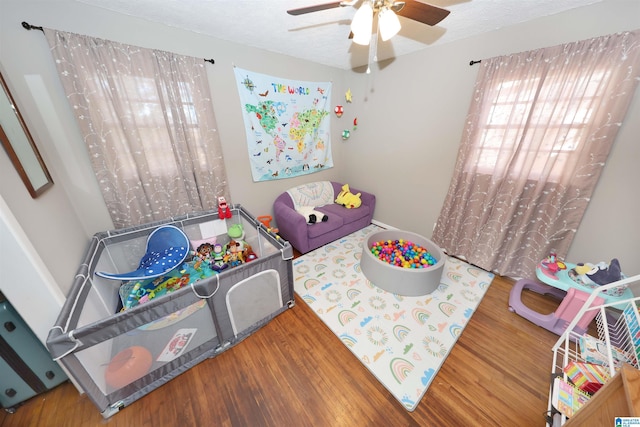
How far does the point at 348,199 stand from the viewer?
10.3 ft

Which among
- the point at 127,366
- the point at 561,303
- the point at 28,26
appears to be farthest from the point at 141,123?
the point at 561,303

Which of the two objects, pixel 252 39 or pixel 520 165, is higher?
pixel 252 39

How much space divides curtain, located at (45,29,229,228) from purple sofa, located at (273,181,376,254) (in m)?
0.90

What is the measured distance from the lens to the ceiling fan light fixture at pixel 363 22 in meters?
1.08

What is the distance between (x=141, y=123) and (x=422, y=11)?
224cm

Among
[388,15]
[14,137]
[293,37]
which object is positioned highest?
[293,37]

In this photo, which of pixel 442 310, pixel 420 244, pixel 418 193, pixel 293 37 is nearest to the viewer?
pixel 442 310

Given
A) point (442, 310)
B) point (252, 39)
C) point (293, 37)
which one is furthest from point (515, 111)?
point (252, 39)

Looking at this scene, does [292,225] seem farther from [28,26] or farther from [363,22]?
[28,26]

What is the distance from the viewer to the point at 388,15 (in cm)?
112

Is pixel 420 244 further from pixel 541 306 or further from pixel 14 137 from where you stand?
pixel 14 137

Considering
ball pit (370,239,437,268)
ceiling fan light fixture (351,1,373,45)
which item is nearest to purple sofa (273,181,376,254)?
ball pit (370,239,437,268)

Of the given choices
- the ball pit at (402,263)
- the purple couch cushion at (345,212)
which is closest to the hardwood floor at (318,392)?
the ball pit at (402,263)

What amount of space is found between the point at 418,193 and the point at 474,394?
2029 millimetres
